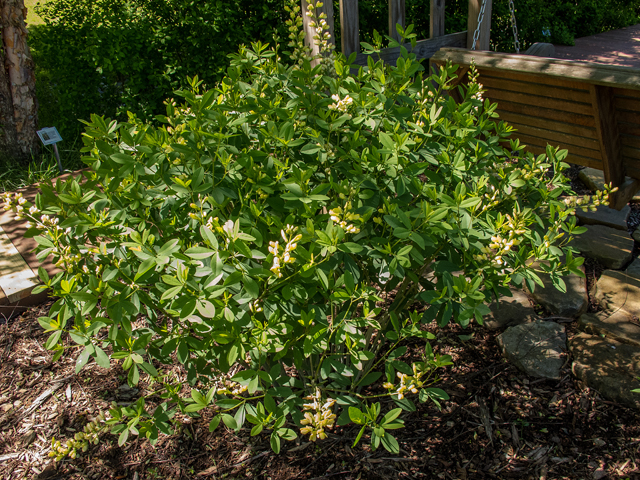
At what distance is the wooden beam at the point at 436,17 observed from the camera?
4758 mm

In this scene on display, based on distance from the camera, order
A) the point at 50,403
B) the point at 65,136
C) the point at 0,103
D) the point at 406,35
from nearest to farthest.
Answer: the point at 406,35 → the point at 50,403 → the point at 0,103 → the point at 65,136

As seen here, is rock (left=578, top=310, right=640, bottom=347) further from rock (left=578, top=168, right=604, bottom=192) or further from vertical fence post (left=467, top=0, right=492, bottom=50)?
vertical fence post (left=467, top=0, right=492, bottom=50)

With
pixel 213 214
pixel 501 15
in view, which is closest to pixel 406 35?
pixel 213 214

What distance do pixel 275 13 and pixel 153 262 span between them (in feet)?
19.4

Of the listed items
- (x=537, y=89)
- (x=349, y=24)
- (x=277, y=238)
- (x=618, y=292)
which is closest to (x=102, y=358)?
(x=277, y=238)

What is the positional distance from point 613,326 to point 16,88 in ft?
22.0

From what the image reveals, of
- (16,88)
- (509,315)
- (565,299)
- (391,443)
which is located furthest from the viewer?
(16,88)

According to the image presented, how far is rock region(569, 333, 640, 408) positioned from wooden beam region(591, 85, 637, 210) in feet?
5.30

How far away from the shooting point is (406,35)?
2262 millimetres

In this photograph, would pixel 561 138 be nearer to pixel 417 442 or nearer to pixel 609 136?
pixel 609 136

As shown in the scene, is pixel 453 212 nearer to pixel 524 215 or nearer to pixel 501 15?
pixel 524 215

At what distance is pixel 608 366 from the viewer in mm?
2824

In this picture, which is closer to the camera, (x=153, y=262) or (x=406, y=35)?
(x=153, y=262)

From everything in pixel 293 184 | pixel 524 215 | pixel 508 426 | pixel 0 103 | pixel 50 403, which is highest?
pixel 0 103
